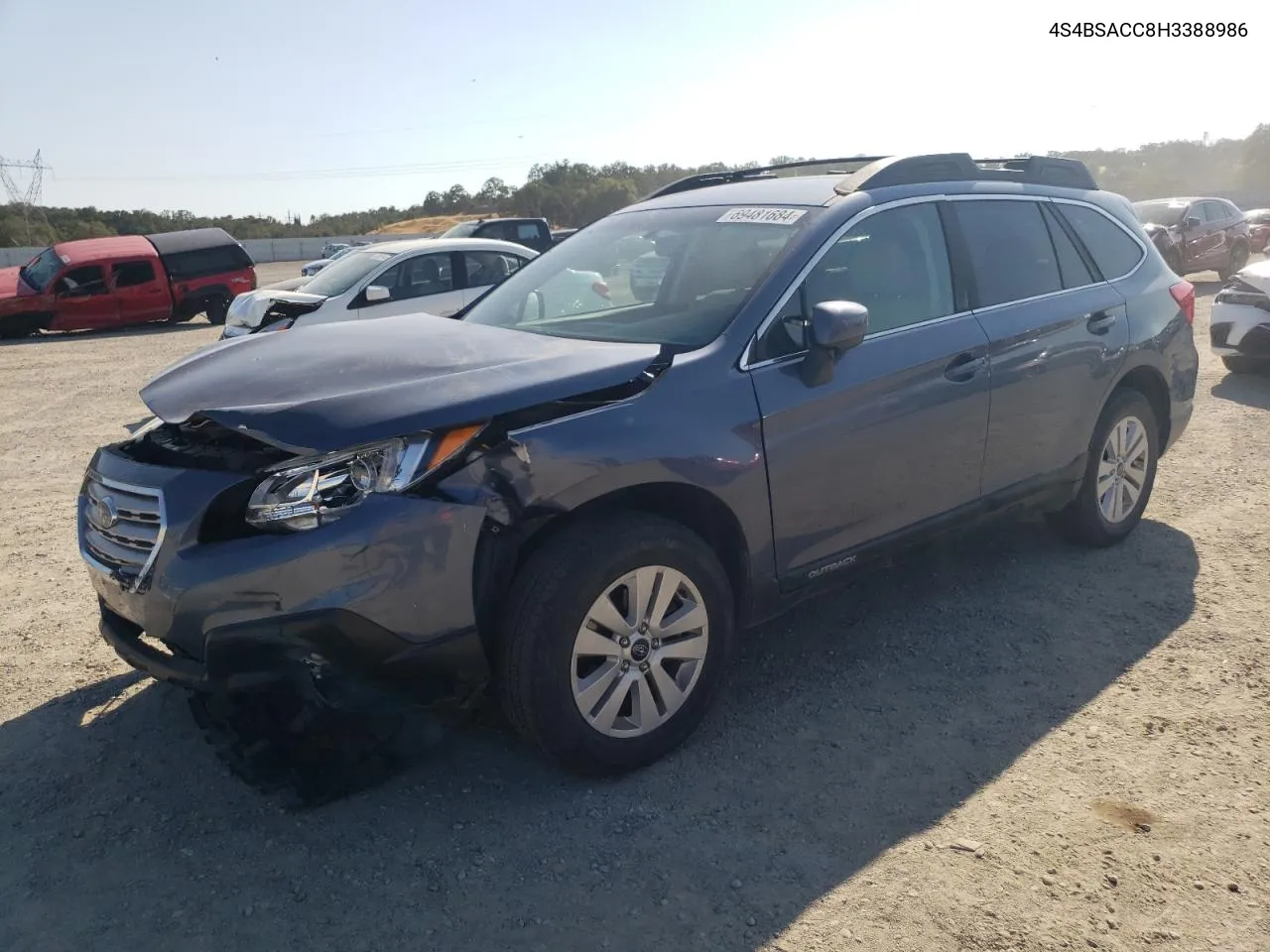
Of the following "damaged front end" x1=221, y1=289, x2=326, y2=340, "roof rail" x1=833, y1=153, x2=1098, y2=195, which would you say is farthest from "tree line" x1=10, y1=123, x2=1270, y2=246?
"roof rail" x1=833, y1=153, x2=1098, y2=195

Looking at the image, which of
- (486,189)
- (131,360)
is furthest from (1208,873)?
(486,189)

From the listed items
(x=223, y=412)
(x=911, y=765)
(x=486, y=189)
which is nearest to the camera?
(x=223, y=412)

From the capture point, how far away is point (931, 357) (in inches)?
155

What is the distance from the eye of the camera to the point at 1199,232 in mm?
18062

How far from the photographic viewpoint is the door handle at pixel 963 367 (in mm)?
4004

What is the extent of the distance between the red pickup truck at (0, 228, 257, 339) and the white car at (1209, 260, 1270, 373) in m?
19.0

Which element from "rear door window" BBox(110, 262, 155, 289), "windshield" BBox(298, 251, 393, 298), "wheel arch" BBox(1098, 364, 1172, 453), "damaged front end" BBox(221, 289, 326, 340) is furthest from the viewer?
"rear door window" BBox(110, 262, 155, 289)

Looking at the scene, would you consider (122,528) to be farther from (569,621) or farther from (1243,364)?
(1243,364)

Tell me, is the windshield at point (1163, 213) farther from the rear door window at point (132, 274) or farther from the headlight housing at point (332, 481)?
the rear door window at point (132, 274)

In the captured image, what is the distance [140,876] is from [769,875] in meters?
1.76

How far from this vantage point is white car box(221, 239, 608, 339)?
1050cm

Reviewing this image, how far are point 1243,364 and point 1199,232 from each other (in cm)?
992

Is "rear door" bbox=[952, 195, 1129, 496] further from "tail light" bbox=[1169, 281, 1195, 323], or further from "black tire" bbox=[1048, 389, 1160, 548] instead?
"tail light" bbox=[1169, 281, 1195, 323]

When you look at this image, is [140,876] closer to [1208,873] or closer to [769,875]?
[769,875]
